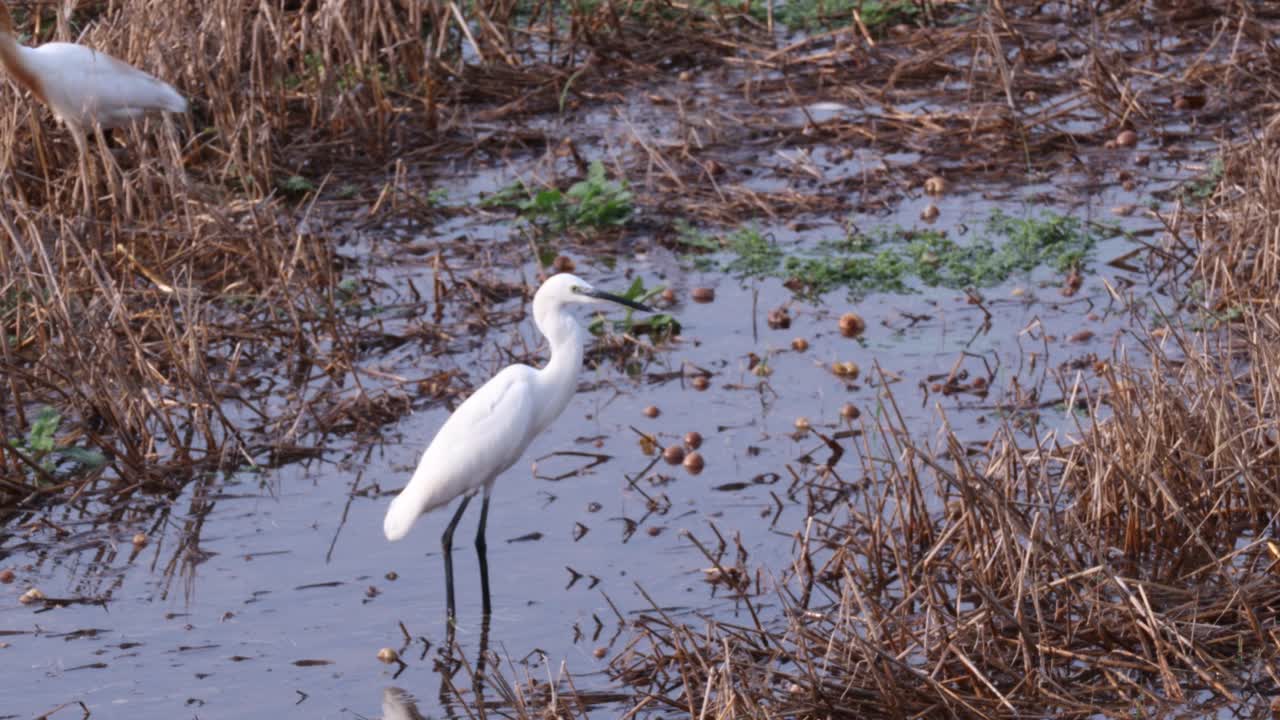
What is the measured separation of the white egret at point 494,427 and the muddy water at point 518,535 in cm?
23

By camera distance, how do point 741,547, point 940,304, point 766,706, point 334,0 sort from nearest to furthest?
point 766,706, point 741,547, point 940,304, point 334,0

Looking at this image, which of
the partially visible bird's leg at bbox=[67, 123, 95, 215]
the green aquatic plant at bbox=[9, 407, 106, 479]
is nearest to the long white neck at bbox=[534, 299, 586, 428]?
the green aquatic plant at bbox=[9, 407, 106, 479]

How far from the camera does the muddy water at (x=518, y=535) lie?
172 inches

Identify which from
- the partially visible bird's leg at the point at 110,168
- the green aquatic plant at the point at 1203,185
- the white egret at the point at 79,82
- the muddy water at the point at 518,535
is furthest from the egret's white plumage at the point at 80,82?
the green aquatic plant at the point at 1203,185

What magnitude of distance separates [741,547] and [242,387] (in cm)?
243

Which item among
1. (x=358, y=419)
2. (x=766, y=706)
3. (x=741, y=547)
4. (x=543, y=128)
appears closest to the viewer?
(x=766, y=706)

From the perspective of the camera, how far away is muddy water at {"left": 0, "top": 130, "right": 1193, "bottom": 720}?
4.36m

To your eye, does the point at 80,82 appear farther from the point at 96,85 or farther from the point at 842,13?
the point at 842,13

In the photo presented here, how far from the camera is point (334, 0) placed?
8.23 metres

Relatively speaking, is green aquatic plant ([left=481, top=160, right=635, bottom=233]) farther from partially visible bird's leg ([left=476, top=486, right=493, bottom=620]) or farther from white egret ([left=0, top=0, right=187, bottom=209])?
partially visible bird's leg ([left=476, top=486, right=493, bottom=620])

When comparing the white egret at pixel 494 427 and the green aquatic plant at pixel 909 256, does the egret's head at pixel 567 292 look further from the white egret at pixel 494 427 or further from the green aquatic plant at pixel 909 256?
the green aquatic plant at pixel 909 256

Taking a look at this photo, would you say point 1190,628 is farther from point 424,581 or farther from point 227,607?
point 227,607

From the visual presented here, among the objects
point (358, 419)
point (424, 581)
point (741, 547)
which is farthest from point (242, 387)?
point (741, 547)

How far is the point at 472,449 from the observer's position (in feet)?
15.7
